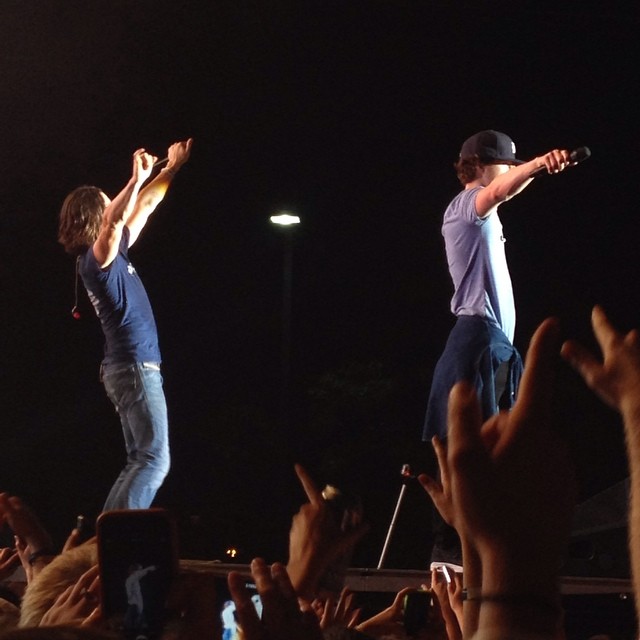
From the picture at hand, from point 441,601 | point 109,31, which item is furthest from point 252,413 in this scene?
point 441,601

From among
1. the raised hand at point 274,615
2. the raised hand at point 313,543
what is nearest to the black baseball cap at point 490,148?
the raised hand at point 313,543

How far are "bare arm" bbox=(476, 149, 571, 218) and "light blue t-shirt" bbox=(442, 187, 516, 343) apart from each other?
98mm

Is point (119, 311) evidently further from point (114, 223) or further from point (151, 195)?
point (151, 195)

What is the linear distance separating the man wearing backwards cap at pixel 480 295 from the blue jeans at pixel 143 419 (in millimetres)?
1306

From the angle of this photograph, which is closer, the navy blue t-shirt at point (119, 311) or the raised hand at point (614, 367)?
the raised hand at point (614, 367)

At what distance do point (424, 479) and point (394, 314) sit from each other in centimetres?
1302

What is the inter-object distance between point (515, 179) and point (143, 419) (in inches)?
83.1

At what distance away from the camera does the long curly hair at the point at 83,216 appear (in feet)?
18.4

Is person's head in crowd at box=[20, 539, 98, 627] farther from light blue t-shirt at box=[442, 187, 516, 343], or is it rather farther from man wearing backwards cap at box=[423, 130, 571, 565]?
light blue t-shirt at box=[442, 187, 516, 343]

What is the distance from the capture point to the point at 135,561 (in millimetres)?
2205

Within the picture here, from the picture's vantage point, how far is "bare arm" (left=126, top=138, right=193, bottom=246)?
5.83 meters

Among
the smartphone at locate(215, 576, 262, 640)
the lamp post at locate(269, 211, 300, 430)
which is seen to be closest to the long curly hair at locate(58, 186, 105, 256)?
the smartphone at locate(215, 576, 262, 640)

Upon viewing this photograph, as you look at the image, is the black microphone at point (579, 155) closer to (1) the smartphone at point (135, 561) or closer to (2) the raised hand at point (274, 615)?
(1) the smartphone at point (135, 561)

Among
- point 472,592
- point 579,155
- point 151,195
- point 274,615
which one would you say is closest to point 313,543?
point 472,592
